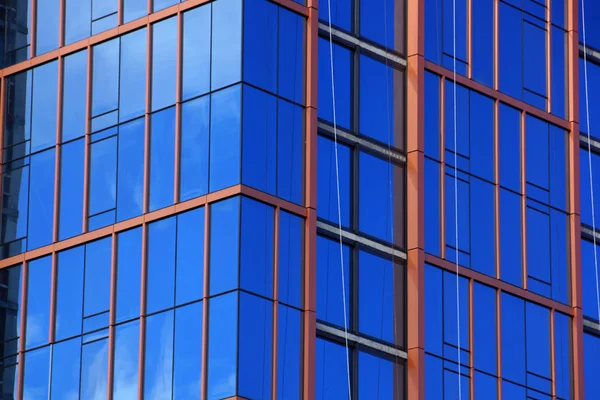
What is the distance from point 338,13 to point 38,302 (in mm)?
11141

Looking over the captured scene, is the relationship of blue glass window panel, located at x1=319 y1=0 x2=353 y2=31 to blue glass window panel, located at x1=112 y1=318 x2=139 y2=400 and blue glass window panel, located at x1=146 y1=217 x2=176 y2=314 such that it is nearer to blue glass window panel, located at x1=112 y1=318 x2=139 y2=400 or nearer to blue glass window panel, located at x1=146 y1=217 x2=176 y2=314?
blue glass window panel, located at x1=146 y1=217 x2=176 y2=314

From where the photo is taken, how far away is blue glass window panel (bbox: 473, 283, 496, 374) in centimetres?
6294

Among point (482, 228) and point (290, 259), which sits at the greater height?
point (482, 228)

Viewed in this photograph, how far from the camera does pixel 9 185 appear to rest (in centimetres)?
6347

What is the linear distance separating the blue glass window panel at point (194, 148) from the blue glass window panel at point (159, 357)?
126 inches

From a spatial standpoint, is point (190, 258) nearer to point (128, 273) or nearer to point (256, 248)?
point (256, 248)

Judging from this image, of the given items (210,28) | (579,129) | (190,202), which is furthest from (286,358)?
(579,129)

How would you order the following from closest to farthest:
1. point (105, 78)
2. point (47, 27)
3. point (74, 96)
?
point (105, 78) → point (74, 96) → point (47, 27)

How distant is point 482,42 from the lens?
217ft

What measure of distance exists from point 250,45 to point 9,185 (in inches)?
357

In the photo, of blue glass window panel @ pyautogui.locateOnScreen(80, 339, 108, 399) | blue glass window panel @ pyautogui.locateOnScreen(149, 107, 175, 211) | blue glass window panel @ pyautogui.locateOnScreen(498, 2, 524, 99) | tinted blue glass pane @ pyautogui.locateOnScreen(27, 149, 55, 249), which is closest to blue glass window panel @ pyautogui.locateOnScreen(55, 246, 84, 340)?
blue glass window panel @ pyautogui.locateOnScreen(80, 339, 108, 399)

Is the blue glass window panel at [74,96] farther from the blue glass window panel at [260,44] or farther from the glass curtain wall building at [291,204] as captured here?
the blue glass window panel at [260,44]

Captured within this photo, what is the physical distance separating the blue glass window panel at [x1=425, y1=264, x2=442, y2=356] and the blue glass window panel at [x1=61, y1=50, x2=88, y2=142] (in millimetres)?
10121

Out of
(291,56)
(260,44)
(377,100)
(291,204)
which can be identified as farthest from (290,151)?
(377,100)
